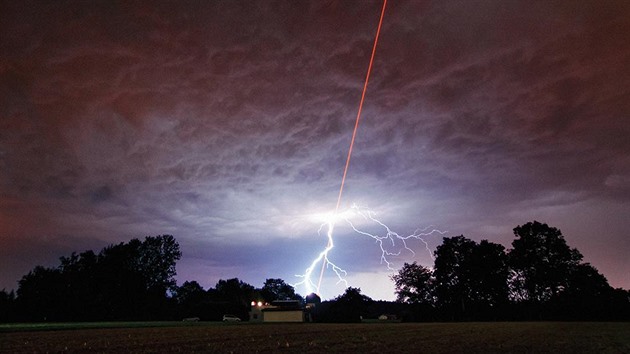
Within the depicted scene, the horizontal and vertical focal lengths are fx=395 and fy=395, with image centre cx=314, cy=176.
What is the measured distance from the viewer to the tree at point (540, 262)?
223ft

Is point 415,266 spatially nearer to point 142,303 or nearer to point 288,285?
point 142,303

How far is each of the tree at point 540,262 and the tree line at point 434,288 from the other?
16cm

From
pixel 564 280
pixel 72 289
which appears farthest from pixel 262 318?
pixel 564 280

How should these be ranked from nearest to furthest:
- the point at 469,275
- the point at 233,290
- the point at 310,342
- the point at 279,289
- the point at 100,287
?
the point at 310,342
the point at 100,287
the point at 469,275
the point at 233,290
the point at 279,289

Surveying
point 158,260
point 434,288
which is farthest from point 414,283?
point 158,260

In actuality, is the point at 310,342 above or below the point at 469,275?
below

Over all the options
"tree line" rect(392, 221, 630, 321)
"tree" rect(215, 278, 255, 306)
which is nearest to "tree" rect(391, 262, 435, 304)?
"tree line" rect(392, 221, 630, 321)

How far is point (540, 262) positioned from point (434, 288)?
21534 mm

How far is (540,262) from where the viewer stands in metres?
70.7

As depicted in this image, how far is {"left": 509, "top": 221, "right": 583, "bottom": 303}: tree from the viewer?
67.9 metres

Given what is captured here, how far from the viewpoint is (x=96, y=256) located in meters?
80.3

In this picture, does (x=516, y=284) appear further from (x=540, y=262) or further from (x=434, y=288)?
(x=434, y=288)

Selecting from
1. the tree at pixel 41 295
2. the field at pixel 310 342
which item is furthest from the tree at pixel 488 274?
the tree at pixel 41 295

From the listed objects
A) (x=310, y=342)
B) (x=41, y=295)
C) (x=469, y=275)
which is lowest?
(x=310, y=342)
